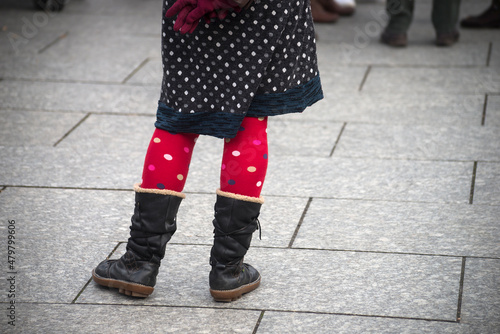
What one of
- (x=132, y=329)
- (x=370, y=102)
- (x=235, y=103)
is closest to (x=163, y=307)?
(x=132, y=329)

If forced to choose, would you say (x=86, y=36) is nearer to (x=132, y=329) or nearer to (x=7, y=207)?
(x=7, y=207)

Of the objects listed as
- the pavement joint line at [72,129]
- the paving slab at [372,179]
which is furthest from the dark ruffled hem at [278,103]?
the pavement joint line at [72,129]

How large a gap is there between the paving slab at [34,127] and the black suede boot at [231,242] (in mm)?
1914

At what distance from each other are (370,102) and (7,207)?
8.27 feet

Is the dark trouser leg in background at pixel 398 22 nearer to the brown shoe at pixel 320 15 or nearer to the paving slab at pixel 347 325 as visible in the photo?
the brown shoe at pixel 320 15

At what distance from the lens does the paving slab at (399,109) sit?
4312mm

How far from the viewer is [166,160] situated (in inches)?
91.1

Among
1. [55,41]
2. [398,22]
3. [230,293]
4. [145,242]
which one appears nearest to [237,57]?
[145,242]

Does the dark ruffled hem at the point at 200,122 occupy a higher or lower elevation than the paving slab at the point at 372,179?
higher

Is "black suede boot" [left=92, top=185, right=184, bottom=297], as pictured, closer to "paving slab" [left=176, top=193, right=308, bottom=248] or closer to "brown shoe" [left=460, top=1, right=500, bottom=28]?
"paving slab" [left=176, top=193, right=308, bottom=248]

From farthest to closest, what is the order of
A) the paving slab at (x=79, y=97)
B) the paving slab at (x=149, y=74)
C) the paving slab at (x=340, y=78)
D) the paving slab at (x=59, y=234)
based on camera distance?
the paving slab at (x=149, y=74) < the paving slab at (x=340, y=78) < the paving slab at (x=79, y=97) < the paving slab at (x=59, y=234)

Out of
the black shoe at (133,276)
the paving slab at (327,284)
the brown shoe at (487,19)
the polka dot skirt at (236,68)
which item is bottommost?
the brown shoe at (487,19)

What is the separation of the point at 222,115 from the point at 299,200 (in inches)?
44.5

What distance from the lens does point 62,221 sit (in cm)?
302
